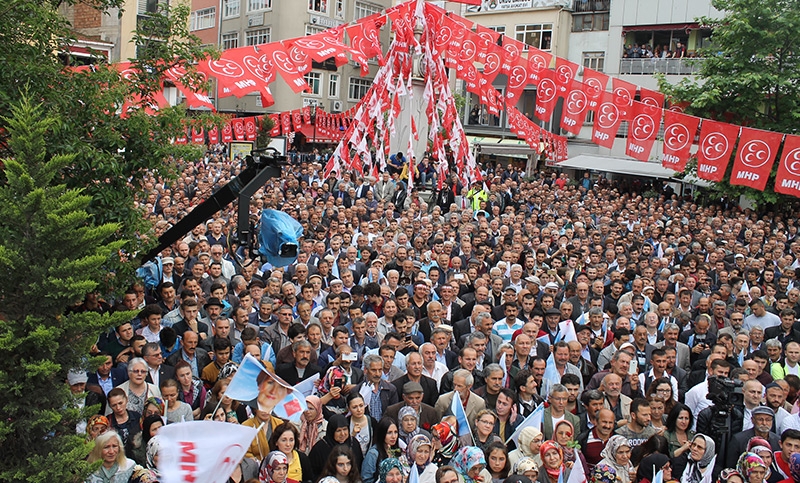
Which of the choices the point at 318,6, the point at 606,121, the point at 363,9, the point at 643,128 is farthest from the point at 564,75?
the point at 363,9

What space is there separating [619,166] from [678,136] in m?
Answer: 15.3

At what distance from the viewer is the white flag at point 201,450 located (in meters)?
5.34

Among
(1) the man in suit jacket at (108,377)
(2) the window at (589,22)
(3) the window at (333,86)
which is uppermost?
(2) the window at (589,22)

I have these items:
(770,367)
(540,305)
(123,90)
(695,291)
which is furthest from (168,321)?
(695,291)

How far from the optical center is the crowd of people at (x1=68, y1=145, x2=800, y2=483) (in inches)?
249

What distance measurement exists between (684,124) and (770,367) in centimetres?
889

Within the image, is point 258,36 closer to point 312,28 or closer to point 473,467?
point 312,28

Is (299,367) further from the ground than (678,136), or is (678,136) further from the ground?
(678,136)

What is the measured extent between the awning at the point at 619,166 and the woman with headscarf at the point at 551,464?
24.5 meters

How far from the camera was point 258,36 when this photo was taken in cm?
4422

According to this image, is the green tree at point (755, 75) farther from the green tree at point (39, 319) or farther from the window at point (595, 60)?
the green tree at point (39, 319)

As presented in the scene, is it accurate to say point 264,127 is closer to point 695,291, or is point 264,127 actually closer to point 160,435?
point 695,291

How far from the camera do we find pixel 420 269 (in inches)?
480

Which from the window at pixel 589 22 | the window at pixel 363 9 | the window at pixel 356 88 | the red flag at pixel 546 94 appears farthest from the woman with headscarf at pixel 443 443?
the window at pixel 363 9
